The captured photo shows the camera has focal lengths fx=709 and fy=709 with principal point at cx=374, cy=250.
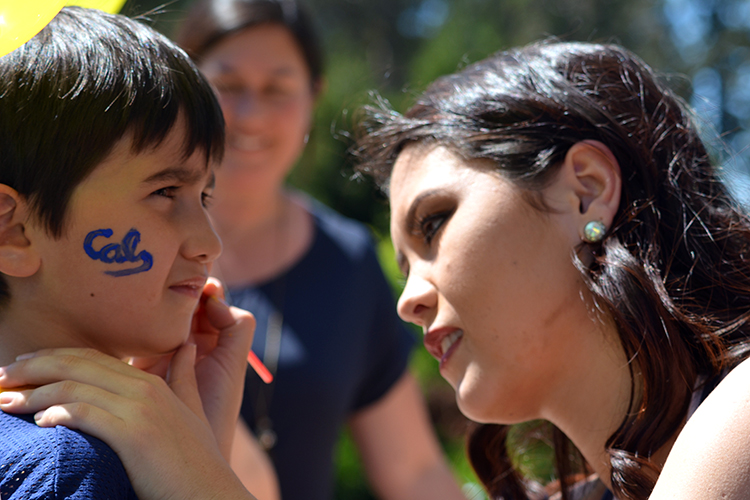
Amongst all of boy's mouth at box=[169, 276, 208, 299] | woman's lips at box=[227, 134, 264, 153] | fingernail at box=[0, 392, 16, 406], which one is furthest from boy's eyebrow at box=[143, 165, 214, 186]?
woman's lips at box=[227, 134, 264, 153]

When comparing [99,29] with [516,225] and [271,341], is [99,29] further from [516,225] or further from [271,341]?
[271,341]

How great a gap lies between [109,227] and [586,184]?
1.10 meters

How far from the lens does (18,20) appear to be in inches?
50.4

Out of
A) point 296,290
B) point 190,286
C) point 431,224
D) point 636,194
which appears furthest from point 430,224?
point 296,290

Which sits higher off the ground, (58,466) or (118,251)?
(118,251)

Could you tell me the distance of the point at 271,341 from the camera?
294 centimetres

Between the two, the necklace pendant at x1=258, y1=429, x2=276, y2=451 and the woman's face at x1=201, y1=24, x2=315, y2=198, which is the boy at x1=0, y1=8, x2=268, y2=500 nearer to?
the necklace pendant at x1=258, y1=429, x2=276, y2=451

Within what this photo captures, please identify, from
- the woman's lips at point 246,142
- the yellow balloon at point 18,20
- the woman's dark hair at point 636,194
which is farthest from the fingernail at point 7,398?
the woman's lips at point 246,142

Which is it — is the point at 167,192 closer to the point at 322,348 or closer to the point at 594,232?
the point at 594,232

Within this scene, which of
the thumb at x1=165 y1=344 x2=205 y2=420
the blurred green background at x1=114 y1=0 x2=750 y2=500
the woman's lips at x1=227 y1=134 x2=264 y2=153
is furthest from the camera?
the woman's lips at x1=227 y1=134 x2=264 y2=153

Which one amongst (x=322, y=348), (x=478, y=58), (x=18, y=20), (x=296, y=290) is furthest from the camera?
(x=478, y=58)

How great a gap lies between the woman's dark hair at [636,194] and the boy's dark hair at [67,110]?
0.73 meters

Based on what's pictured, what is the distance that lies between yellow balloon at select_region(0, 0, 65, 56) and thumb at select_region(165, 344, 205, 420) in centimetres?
72

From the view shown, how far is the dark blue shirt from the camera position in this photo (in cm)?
289
